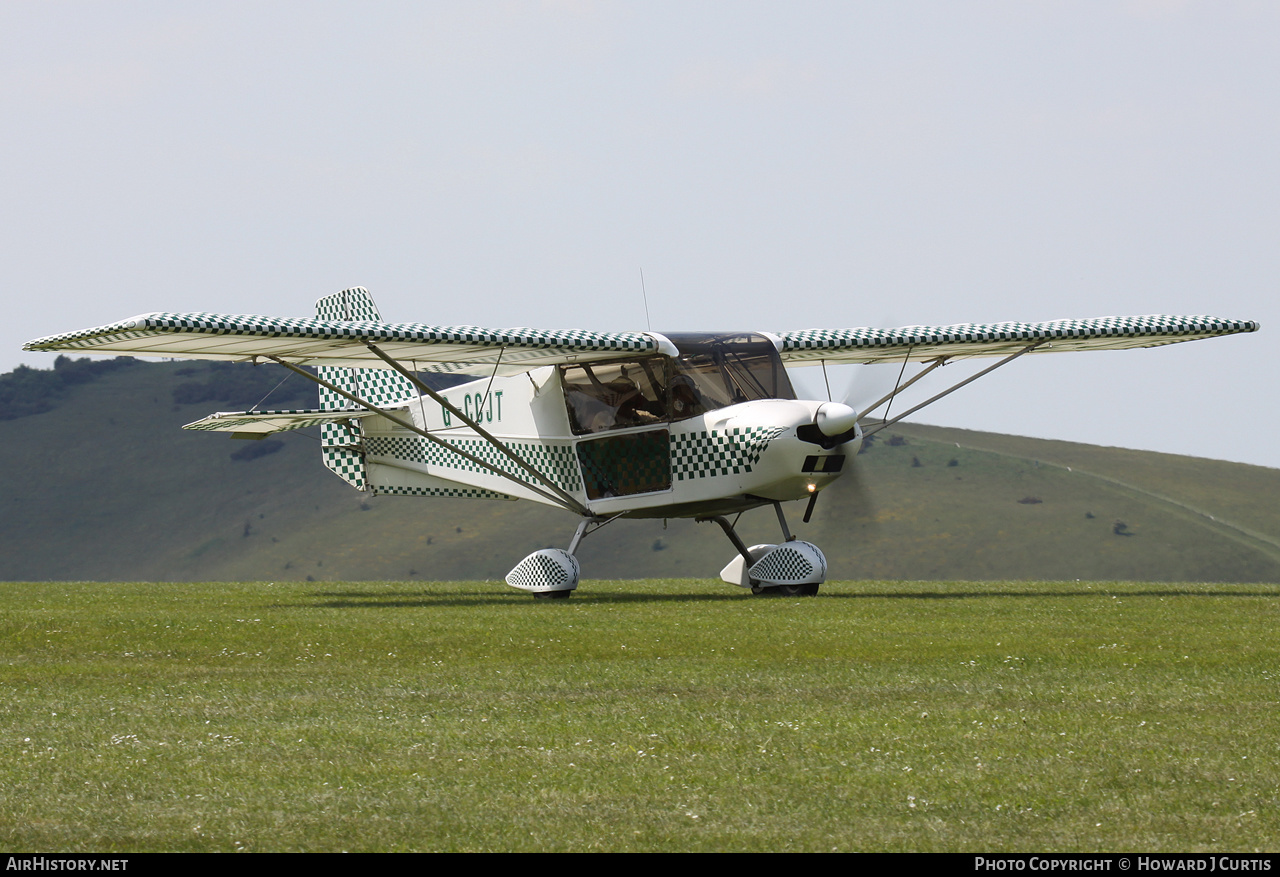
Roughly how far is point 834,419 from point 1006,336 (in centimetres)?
331

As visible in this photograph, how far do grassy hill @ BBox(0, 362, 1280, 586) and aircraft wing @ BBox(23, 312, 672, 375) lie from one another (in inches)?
3219

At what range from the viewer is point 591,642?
1233 centimetres

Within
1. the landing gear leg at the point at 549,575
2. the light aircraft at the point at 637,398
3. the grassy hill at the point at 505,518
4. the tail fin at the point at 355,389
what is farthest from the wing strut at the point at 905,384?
the grassy hill at the point at 505,518

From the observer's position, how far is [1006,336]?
1922 centimetres

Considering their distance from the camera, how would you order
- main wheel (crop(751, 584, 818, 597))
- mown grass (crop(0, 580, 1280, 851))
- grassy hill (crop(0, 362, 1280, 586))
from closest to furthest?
1. mown grass (crop(0, 580, 1280, 851))
2. main wheel (crop(751, 584, 818, 597))
3. grassy hill (crop(0, 362, 1280, 586))

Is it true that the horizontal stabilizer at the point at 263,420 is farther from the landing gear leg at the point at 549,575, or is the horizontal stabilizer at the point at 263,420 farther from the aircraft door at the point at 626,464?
the aircraft door at the point at 626,464

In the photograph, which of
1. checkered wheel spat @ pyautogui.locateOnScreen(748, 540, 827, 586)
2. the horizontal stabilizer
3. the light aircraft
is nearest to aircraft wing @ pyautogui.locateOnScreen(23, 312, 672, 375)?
the light aircraft

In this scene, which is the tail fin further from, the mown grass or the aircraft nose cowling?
the mown grass

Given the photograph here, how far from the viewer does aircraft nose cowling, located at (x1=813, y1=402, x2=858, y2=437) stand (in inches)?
681

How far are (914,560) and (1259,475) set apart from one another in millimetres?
35270

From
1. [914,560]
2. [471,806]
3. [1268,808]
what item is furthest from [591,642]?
[914,560]

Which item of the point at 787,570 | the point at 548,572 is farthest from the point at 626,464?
the point at 787,570

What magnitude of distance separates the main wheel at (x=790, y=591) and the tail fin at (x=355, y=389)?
24.0 ft
